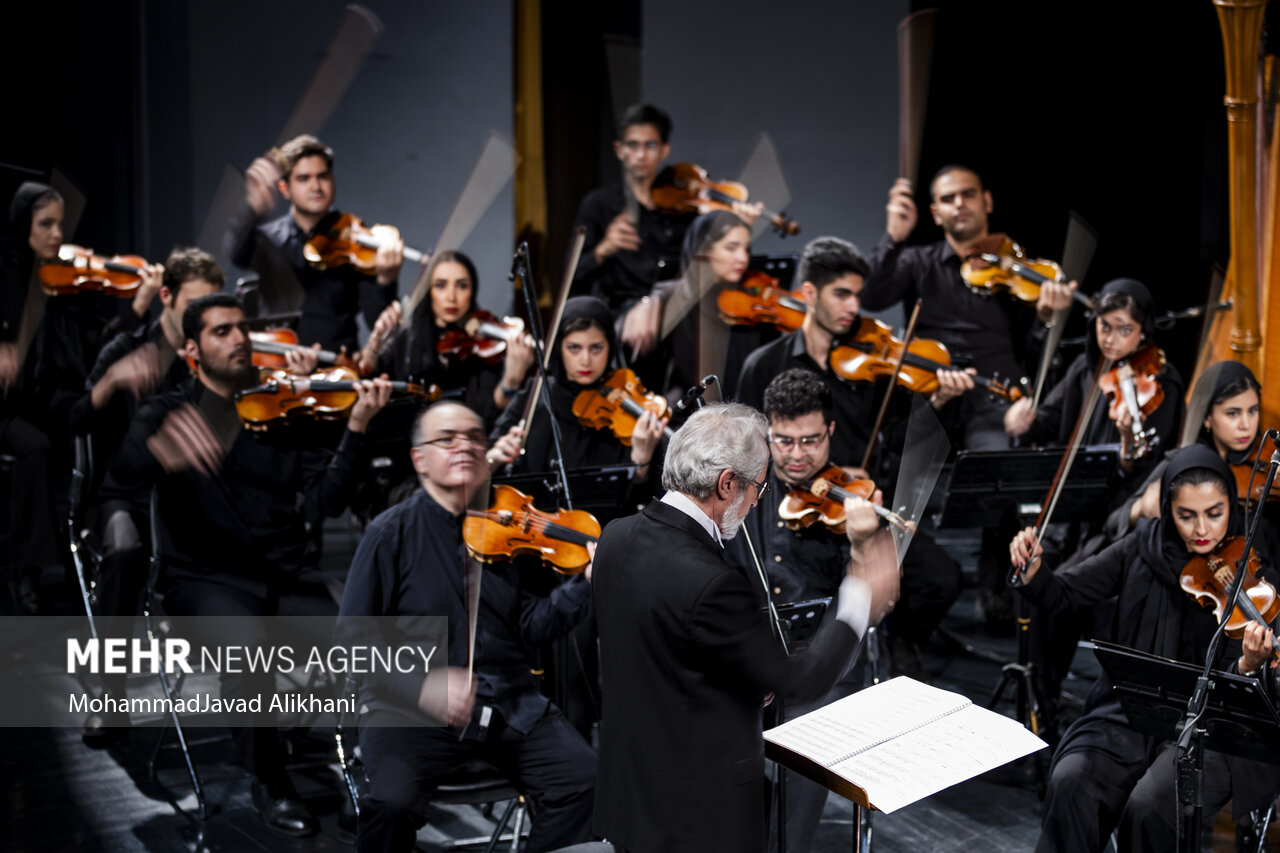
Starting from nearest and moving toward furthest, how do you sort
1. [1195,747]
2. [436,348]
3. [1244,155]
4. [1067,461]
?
1. [1195,747]
2. [1244,155]
3. [1067,461]
4. [436,348]

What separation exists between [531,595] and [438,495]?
338 millimetres

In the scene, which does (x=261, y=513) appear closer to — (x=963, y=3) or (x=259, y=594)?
(x=259, y=594)

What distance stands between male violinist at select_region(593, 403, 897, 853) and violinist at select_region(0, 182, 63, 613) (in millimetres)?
3234

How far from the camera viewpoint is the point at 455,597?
10.0ft

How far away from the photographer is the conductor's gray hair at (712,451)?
2098 millimetres

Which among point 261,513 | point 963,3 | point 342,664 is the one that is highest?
point 963,3

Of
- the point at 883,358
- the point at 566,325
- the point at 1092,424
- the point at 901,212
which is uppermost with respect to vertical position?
the point at 901,212

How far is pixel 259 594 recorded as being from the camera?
3.56 metres

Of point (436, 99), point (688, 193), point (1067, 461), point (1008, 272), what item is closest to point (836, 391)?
point (1067, 461)

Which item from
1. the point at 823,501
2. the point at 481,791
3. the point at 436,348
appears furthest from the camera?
the point at 436,348

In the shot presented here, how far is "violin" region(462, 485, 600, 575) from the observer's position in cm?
309

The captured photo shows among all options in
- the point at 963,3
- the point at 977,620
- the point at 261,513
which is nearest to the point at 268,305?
the point at 261,513

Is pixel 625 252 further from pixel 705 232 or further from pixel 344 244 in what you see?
pixel 344 244

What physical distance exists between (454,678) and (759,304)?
7.28ft
